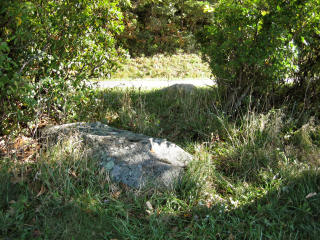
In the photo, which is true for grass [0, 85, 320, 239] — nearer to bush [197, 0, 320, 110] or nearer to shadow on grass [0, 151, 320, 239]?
shadow on grass [0, 151, 320, 239]

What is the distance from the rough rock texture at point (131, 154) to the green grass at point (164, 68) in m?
6.43

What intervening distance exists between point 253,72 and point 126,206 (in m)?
3.34

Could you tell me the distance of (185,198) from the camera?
10.7 feet

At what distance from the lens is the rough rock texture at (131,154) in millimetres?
3375

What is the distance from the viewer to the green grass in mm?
10794

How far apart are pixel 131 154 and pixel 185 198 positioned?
2.88 ft

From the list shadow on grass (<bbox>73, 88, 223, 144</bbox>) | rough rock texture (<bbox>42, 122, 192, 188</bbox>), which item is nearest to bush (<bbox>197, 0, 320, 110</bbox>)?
shadow on grass (<bbox>73, 88, 223, 144</bbox>)

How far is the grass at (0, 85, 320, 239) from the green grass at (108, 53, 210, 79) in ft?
22.5

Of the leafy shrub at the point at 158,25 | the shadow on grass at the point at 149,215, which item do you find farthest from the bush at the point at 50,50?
the leafy shrub at the point at 158,25

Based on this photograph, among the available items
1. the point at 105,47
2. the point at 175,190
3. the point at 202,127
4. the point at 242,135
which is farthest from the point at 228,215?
the point at 105,47

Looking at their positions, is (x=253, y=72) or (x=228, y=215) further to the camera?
(x=253, y=72)

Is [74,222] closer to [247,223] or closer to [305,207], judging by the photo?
[247,223]

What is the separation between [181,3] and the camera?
539 inches

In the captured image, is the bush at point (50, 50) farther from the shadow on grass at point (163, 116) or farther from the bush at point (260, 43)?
the bush at point (260, 43)
